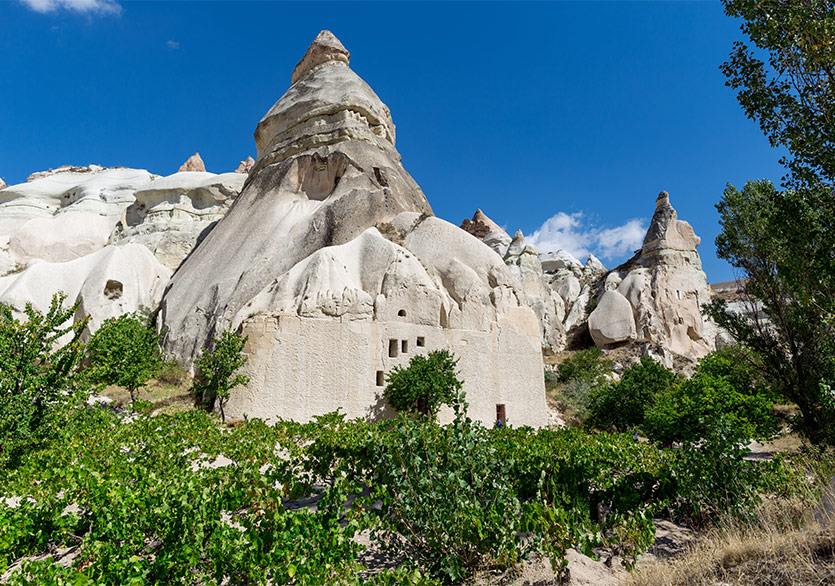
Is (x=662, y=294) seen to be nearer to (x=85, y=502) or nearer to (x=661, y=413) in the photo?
(x=661, y=413)

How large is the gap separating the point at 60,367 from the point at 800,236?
43.4ft

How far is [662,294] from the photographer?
1259 inches

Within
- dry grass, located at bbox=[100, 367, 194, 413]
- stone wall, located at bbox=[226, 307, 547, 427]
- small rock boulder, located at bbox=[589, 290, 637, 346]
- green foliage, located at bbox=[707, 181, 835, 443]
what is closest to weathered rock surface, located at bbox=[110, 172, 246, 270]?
dry grass, located at bbox=[100, 367, 194, 413]

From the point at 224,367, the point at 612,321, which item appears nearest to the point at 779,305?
the point at 224,367

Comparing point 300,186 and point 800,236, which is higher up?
point 300,186

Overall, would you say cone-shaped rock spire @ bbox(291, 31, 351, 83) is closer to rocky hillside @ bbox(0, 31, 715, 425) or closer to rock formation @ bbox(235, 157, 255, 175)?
rocky hillside @ bbox(0, 31, 715, 425)

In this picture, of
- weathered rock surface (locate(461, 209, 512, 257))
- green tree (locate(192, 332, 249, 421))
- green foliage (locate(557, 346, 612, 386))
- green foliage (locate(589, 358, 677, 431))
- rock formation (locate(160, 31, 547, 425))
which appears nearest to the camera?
green tree (locate(192, 332, 249, 421))

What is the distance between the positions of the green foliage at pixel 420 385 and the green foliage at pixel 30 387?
27.4ft

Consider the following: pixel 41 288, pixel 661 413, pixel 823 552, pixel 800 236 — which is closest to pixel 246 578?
pixel 823 552

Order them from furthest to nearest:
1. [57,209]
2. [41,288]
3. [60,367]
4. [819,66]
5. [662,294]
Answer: [57,209]
[662,294]
[41,288]
[60,367]
[819,66]

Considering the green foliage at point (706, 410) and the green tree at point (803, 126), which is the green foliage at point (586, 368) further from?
the green tree at point (803, 126)

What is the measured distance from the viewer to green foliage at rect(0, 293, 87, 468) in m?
7.22

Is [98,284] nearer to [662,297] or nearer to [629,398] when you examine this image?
[629,398]

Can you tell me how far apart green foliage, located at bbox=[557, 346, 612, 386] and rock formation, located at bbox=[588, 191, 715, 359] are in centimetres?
446
